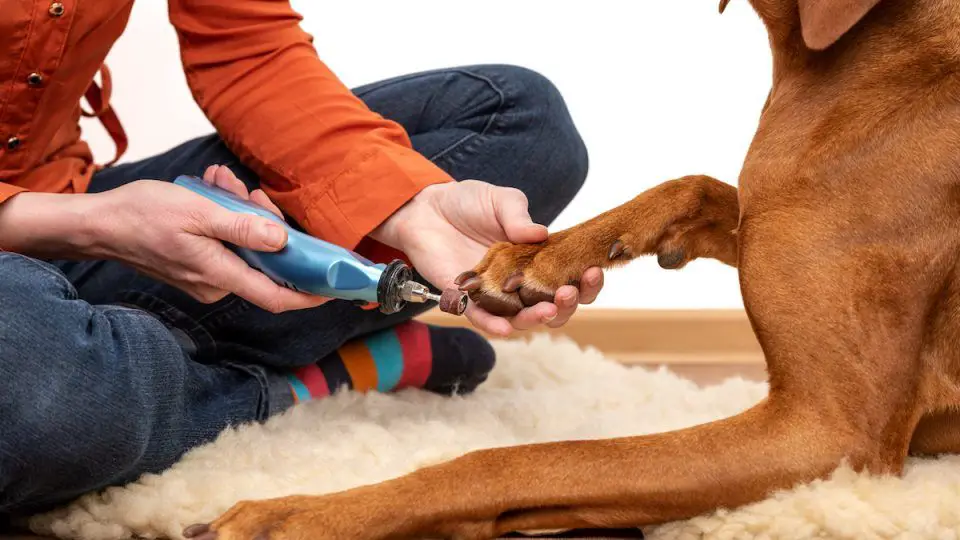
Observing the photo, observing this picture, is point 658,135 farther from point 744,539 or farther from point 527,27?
point 744,539

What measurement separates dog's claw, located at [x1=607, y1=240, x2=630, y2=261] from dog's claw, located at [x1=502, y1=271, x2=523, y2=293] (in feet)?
0.59

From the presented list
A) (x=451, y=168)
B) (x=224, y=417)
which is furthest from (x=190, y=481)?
(x=451, y=168)

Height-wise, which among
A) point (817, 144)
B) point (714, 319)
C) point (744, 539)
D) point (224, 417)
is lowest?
point (714, 319)

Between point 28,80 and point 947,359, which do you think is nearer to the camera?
point 947,359

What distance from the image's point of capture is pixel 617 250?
5.94 feet

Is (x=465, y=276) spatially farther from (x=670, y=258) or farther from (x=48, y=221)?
(x=48, y=221)

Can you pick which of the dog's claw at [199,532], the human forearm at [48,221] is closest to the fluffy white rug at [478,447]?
the dog's claw at [199,532]

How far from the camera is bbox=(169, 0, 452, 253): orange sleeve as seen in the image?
197cm

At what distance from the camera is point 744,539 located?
57.7 inches

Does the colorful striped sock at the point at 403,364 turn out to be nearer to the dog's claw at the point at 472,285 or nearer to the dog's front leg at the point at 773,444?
the dog's claw at the point at 472,285

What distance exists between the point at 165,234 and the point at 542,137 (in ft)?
3.02

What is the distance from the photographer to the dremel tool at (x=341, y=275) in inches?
62.4

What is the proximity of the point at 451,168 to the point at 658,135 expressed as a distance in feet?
3.98

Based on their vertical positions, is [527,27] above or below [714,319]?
above
